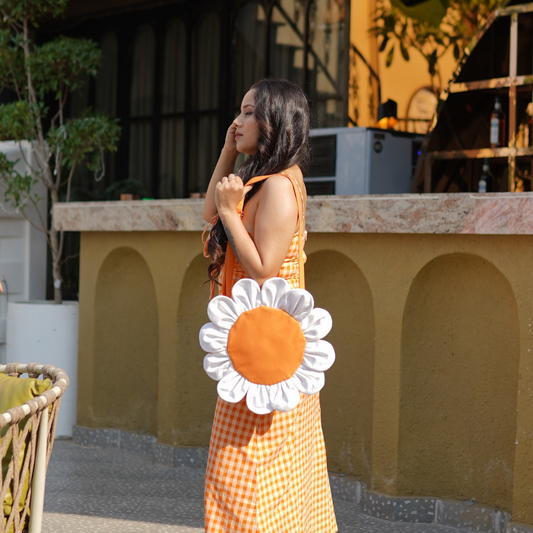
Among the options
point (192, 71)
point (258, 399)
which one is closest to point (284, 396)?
point (258, 399)

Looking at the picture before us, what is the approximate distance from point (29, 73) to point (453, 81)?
2.96 m

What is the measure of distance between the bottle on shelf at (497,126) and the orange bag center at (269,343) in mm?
3326

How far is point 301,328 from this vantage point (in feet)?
6.42

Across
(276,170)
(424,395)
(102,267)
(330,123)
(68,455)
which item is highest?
(330,123)

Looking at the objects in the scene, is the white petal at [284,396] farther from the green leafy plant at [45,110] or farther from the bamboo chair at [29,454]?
the green leafy plant at [45,110]

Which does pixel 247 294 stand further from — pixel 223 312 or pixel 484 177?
pixel 484 177

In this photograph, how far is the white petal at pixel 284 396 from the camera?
6.31 feet

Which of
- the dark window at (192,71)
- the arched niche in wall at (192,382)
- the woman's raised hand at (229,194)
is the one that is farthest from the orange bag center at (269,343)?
the dark window at (192,71)

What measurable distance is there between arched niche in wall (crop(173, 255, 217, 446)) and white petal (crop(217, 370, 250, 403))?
2.33m

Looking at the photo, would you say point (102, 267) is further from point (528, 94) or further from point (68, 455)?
point (528, 94)

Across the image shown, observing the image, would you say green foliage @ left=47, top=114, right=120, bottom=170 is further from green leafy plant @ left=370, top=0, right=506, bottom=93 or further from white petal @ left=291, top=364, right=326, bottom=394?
white petal @ left=291, top=364, right=326, bottom=394

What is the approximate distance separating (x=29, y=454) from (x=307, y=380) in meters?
0.70

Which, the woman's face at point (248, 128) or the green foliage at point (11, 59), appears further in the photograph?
the green foliage at point (11, 59)

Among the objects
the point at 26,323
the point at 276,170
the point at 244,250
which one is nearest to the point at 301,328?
the point at 244,250
